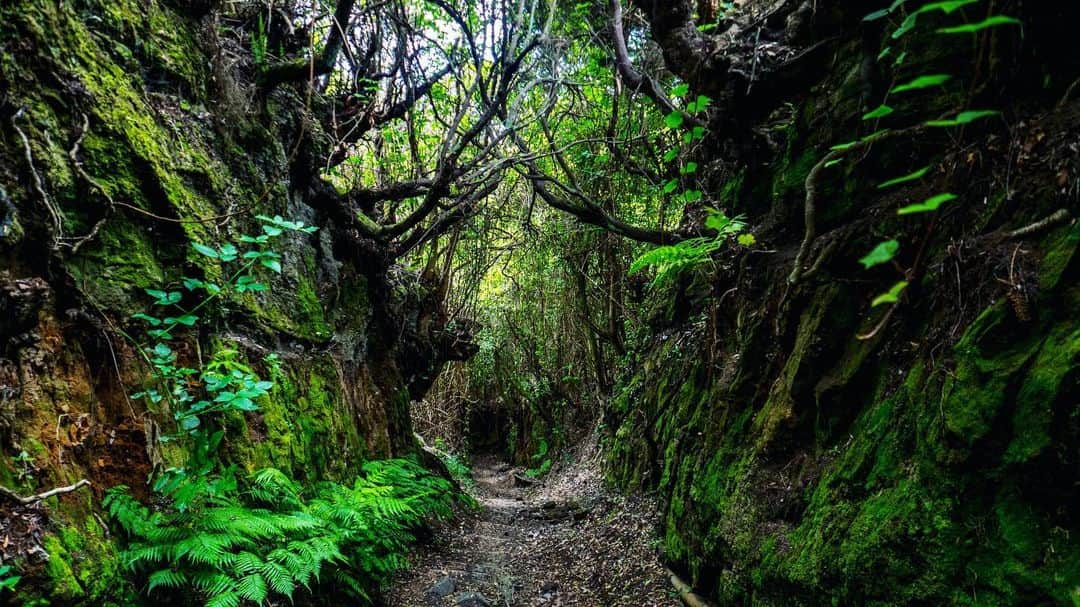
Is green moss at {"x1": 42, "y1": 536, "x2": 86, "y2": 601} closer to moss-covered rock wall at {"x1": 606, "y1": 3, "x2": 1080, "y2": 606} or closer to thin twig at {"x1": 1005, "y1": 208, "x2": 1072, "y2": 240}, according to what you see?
moss-covered rock wall at {"x1": 606, "y1": 3, "x2": 1080, "y2": 606}

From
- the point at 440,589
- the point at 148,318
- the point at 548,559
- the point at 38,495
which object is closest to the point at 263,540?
the point at 38,495

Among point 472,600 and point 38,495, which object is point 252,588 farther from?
point 472,600

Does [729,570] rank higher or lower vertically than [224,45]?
lower

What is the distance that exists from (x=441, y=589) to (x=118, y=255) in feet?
13.0

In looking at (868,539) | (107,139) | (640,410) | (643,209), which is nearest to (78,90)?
(107,139)

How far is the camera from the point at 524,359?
1695cm

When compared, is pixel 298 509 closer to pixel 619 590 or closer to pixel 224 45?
pixel 619 590

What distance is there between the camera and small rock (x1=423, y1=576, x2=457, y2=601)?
494 cm

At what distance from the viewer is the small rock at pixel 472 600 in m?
4.82

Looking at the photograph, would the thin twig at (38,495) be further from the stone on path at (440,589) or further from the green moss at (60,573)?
the stone on path at (440,589)

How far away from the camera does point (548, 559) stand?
6.35m

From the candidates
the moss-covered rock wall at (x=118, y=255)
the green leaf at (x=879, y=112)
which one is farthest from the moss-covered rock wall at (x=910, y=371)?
the moss-covered rock wall at (x=118, y=255)

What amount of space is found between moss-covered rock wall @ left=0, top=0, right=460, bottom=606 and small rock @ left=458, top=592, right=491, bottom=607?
170cm

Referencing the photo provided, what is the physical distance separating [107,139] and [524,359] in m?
14.1
